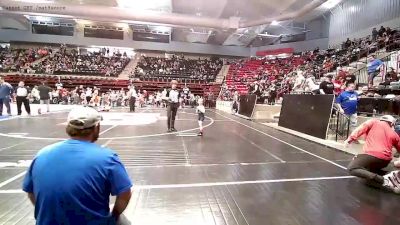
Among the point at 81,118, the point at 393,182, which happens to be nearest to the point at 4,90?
the point at 81,118

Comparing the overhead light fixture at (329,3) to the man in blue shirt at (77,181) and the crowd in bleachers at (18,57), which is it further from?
the crowd in bleachers at (18,57)

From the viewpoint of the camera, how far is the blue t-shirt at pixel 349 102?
319 inches

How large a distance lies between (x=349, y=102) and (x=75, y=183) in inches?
313

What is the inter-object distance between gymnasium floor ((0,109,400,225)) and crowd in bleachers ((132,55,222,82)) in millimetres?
28155

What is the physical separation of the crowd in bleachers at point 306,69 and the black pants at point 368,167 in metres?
4.50

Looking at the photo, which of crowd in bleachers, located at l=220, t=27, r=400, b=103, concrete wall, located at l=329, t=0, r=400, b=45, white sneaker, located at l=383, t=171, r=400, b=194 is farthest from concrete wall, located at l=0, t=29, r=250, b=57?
white sneaker, located at l=383, t=171, r=400, b=194

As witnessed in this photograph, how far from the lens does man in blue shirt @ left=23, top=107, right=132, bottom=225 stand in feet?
5.46

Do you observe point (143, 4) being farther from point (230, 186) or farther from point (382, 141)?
point (382, 141)

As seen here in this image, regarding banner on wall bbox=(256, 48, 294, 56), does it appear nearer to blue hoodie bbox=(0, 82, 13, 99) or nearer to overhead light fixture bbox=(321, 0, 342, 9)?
overhead light fixture bbox=(321, 0, 342, 9)

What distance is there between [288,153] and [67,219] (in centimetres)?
601

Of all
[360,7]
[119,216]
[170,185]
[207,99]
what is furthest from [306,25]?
[119,216]

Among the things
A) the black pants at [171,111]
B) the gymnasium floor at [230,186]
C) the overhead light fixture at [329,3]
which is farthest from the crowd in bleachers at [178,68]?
the gymnasium floor at [230,186]

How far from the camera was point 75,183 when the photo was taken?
5.48 ft

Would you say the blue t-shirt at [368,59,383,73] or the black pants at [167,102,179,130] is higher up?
the blue t-shirt at [368,59,383,73]
